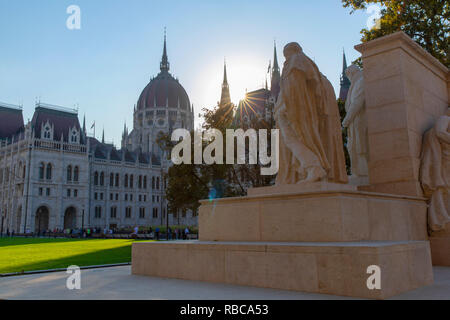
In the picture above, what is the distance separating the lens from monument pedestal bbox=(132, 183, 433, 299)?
188 inches

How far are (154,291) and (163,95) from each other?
107 m

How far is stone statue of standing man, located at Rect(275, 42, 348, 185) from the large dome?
101 metres

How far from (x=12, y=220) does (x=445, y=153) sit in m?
72.7

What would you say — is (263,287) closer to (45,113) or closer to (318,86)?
(318,86)

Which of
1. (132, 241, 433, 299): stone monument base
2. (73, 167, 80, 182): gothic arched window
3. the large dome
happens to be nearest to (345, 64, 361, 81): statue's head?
(132, 241, 433, 299): stone monument base

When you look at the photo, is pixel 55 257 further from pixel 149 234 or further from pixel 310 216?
pixel 149 234

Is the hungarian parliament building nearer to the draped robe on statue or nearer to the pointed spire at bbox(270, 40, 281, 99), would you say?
the pointed spire at bbox(270, 40, 281, 99)

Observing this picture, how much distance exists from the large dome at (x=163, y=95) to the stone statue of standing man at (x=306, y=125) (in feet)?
331

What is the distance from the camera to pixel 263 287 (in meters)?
5.48

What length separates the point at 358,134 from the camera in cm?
955

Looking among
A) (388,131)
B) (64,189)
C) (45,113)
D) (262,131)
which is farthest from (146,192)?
(388,131)

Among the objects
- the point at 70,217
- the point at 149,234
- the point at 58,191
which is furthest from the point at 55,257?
the point at 70,217

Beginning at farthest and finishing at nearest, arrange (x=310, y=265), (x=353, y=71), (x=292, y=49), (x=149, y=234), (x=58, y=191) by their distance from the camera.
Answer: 1. (x=58, y=191)
2. (x=149, y=234)
3. (x=353, y=71)
4. (x=292, y=49)
5. (x=310, y=265)

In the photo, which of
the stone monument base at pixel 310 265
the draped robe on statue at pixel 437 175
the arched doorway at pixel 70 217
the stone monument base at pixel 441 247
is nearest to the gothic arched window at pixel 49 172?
the arched doorway at pixel 70 217
